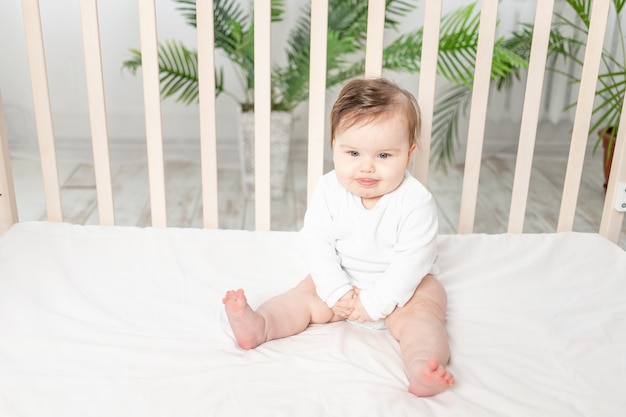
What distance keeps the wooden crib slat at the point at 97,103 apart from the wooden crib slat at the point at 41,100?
92 millimetres

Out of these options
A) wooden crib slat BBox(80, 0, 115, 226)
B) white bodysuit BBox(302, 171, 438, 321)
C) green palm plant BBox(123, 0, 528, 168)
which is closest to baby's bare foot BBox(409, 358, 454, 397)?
white bodysuit BBox(302, 171, 438, 321)

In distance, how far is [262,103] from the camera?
1.42 meters

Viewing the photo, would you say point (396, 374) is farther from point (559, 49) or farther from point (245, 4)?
point (245, 4)

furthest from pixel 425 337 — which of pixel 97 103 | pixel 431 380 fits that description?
pixel 97 103

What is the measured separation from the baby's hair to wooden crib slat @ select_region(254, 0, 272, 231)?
10.9 inches

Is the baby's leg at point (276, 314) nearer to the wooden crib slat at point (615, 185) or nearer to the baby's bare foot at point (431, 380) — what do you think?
the baby's bare foot at point (431, 380)

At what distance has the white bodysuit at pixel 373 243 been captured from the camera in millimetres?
1170

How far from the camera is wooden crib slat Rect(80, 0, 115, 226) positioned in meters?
1.37

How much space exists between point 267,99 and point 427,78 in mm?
343

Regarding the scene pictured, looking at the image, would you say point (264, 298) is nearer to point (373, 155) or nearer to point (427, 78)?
point (373, 155)

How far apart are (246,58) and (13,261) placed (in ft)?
4.15

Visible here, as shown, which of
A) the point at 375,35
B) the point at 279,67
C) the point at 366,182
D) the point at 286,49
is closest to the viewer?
the point at 366,182

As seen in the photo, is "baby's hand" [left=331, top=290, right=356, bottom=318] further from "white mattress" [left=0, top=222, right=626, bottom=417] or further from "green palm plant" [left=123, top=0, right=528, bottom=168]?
"green palm plant" [left=123, top=0, right=528, bottom=168]

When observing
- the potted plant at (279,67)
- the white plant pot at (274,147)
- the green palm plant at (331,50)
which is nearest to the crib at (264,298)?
the green palm plant at (331,50)
